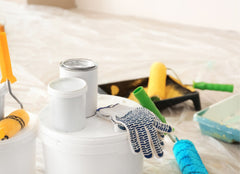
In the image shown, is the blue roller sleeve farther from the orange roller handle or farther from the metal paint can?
the orange roller handle

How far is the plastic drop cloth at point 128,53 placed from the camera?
124 centimetres

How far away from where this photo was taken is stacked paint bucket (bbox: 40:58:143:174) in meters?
0.82

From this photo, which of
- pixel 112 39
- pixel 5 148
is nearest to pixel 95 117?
pixel 5 148

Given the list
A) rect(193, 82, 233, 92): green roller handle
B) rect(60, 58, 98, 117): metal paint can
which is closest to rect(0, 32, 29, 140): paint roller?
rect(60, 58, 98, 117): metal paint can

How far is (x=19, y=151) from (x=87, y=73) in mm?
240

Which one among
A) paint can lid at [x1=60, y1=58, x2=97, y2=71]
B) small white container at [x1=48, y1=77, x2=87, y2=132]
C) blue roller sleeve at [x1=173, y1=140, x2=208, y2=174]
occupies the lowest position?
blue roller sleeve at [x1=173, y1=140, x2=208, y2=174]

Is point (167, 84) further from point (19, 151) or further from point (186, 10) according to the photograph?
point (186, 10)

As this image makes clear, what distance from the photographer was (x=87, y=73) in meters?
0.88

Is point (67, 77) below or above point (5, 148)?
above

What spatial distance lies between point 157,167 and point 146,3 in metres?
2.36

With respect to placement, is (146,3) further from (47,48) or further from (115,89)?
(115,89)

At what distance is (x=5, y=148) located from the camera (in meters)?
0.81

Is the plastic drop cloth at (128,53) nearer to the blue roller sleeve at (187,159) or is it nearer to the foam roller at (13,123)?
the blue roller sleeve at (187,159)

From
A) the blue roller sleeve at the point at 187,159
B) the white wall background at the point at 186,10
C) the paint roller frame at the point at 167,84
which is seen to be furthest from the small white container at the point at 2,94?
the white wall background at the point at 186,10
